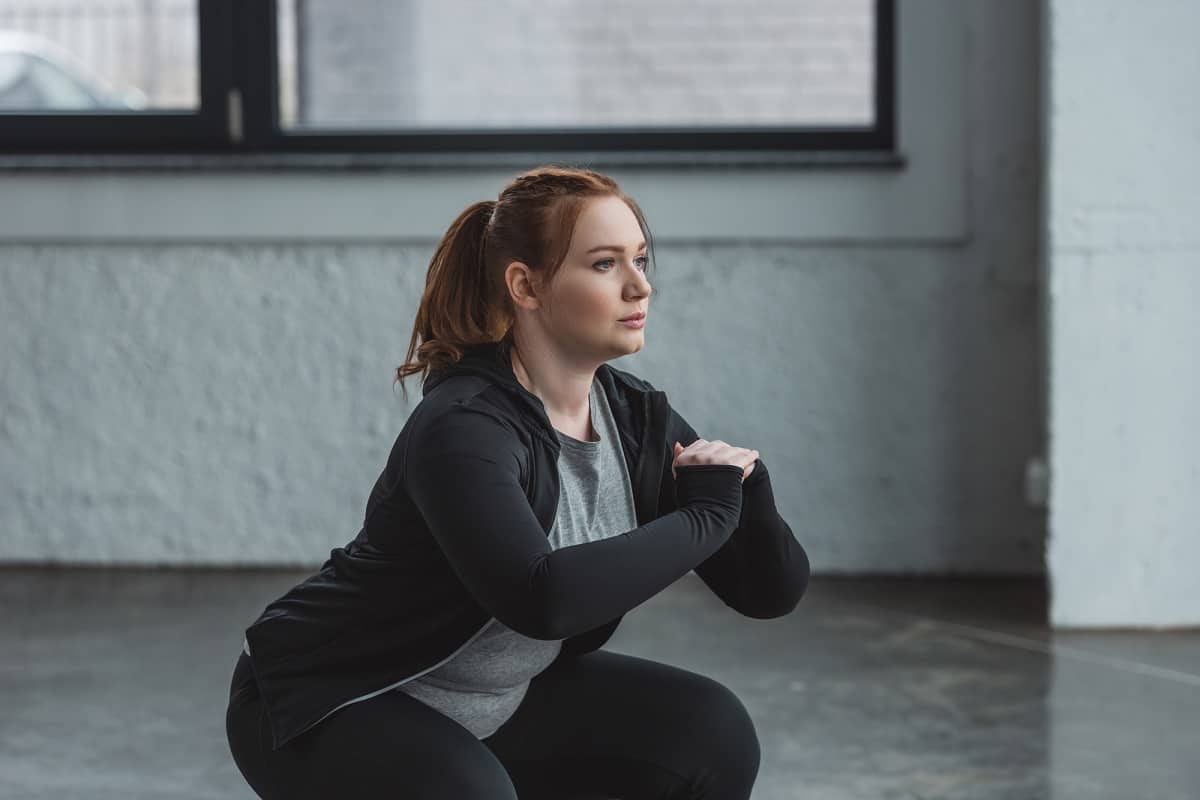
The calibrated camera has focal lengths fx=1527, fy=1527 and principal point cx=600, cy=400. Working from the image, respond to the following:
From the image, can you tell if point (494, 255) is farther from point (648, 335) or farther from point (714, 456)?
point (648, 335)

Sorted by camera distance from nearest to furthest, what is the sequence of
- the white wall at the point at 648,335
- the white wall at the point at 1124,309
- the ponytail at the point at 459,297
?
the ponytail at the point at 459,297 → the white wall at the point at 1124,309 → the white wall at the point at 648,335

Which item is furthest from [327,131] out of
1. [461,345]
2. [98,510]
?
[461,345]

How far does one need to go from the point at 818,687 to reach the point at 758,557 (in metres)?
1.38

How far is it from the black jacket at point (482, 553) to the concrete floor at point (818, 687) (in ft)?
3.04

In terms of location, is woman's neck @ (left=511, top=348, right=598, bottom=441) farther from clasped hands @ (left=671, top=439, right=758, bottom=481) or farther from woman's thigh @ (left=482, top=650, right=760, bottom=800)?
woman's thigh @ (left=482, top=650, right=760, bottom=800)

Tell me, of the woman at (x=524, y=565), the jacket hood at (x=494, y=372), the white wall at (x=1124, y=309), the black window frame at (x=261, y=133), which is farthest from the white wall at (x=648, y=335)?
the jacket hood at (x=494, y=372)

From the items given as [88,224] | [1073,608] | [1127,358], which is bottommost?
[1073,608]

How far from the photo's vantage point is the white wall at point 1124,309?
3.46 meters

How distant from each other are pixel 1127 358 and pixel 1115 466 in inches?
9.9

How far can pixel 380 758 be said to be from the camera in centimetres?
162

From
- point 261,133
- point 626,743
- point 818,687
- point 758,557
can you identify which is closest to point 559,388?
point 758,557

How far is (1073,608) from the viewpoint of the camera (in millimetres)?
3588

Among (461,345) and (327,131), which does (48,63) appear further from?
(461,345)

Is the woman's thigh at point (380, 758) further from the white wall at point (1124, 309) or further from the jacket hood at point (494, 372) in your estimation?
the white wall at point (1124, 309)
